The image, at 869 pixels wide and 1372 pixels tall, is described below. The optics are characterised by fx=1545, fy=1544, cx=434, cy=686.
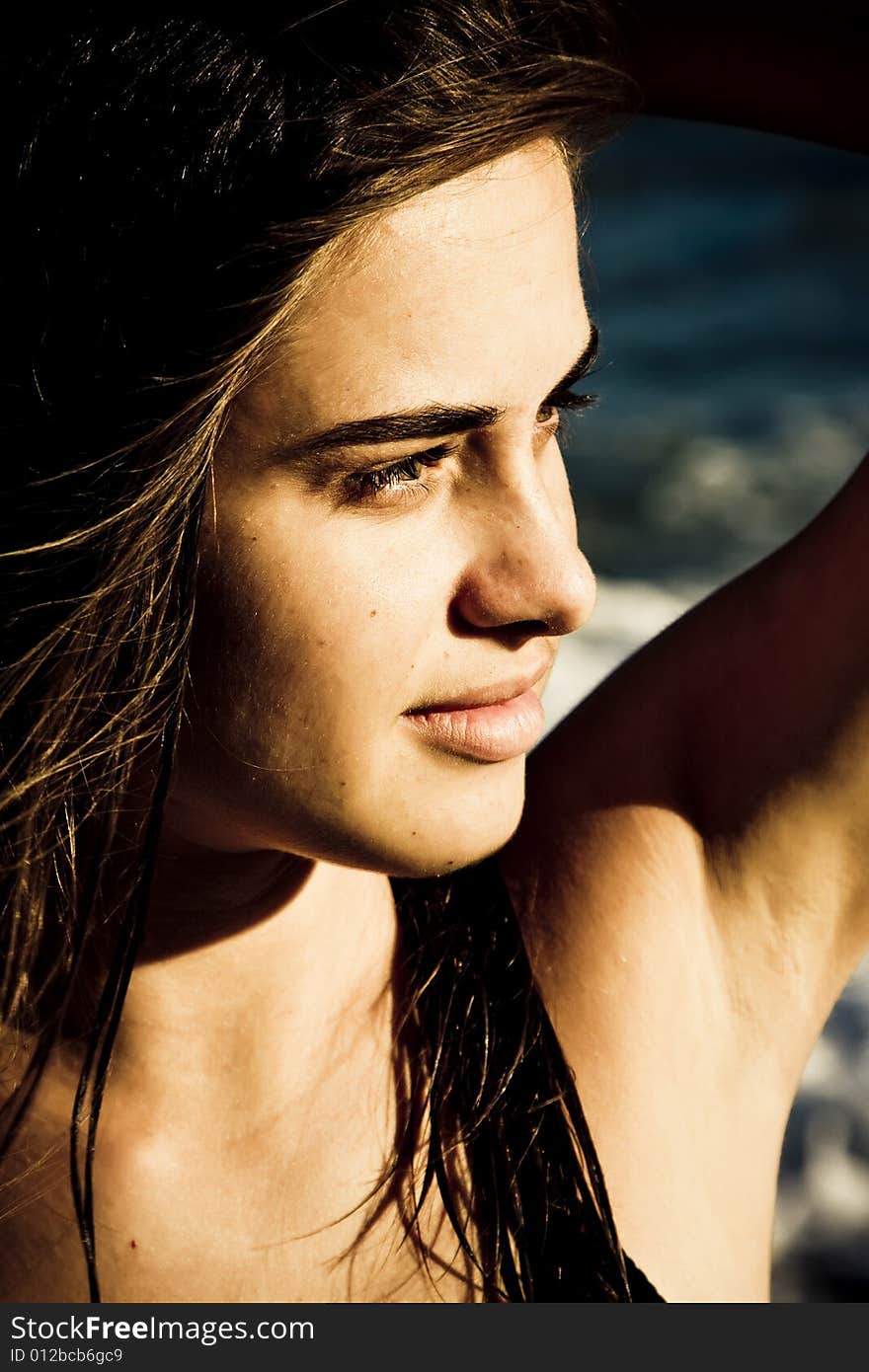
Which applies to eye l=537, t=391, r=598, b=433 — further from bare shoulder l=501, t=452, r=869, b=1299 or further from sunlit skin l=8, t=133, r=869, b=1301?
bare shoulder l=501, t=452, r=869, b=1299

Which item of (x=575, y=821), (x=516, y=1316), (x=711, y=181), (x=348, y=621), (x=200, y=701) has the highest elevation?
(x=348, y=621)

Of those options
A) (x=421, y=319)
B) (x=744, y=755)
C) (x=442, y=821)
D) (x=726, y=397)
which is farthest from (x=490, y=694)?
(x=726, y=397)

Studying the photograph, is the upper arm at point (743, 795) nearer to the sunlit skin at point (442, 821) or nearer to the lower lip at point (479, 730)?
the sunlit skin at point (442, 821)

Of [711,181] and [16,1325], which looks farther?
[711,181]

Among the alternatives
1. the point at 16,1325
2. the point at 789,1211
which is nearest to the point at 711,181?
the point at 789,1211

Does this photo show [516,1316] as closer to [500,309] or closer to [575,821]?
[575,821]

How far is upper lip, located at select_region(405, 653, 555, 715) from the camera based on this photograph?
4.91 ft

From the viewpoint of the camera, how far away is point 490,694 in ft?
5.00

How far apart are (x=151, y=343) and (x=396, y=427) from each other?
0.25 m

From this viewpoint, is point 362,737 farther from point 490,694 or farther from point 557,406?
point 557,406

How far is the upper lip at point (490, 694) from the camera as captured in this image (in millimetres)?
1496

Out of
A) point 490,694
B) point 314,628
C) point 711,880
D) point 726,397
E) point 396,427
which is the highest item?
point 396,427

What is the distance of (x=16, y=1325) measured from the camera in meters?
1.70

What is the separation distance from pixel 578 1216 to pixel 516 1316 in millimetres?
137
